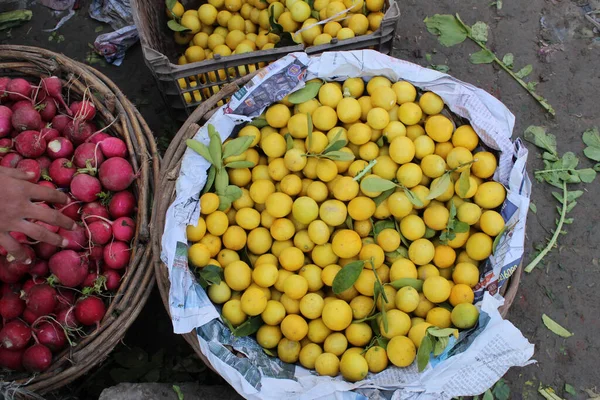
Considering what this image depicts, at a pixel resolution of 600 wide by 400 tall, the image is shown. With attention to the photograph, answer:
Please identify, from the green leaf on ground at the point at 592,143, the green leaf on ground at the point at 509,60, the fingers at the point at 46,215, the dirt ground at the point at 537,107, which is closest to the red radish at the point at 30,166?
the fingers at the point at 46,215

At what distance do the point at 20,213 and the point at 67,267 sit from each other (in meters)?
0.38

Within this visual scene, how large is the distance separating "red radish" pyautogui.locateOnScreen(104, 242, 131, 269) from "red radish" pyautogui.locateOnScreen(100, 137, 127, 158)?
424 millimetres

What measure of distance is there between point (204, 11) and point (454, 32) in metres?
1.70

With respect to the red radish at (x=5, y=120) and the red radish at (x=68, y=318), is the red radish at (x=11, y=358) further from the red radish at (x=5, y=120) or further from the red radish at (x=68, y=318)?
the red radish at (x=5, y=120)

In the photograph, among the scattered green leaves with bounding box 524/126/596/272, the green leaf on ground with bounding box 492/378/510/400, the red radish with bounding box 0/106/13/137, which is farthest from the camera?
the scattered green leaves with bounding box 524/126/596/272

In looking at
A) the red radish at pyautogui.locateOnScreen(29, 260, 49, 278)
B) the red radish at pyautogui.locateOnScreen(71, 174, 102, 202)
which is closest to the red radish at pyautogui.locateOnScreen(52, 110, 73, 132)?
the red radish at pyautogui.locateOnScreen(71, 174, 102, 202)

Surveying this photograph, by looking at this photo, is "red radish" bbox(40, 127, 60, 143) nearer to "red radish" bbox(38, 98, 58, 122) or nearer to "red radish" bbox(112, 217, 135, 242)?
"red radish" bbox(38, 98, 58, 122)

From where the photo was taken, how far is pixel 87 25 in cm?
352

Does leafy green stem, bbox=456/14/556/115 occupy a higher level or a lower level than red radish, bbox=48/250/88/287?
lower

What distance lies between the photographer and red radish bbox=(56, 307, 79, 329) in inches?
79.5

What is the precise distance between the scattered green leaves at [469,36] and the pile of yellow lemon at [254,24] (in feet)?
2.86

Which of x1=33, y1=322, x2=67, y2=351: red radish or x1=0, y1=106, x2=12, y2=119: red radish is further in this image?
x1=0, y1=106, x2=12, y2=119: red radish

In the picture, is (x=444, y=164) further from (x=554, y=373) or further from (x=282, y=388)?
(x=554, y=373)

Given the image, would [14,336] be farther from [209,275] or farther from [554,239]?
[554,239]
